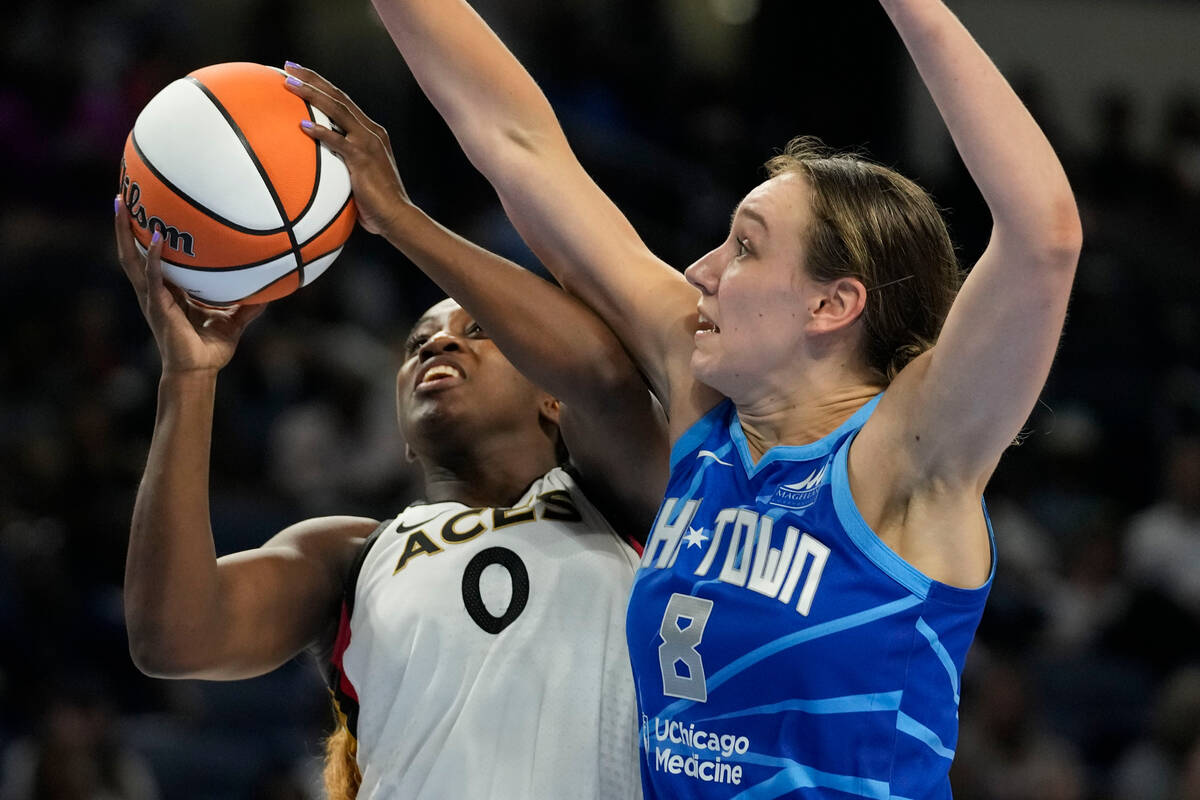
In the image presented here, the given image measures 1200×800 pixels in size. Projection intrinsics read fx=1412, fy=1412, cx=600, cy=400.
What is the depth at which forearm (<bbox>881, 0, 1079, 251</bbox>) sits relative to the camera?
193 cm

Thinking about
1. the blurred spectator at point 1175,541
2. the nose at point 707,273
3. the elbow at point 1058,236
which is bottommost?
the blurred spectator at point 1175,541

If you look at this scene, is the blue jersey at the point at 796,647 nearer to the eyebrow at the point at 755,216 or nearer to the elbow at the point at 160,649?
the eyebrow at the point at 755,216

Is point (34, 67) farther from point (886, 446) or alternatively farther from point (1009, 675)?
point (886, 446)

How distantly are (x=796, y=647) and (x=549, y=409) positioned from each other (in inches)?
47.9

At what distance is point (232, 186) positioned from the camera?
248 cm

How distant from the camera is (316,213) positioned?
2.53 meters

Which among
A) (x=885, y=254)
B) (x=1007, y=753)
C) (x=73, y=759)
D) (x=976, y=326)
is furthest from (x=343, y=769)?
(x=1007, y=753)

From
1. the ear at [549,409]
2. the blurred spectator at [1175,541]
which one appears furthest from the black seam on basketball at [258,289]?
the blurred spectator at [1175,541]

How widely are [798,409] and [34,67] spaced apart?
7021 mm

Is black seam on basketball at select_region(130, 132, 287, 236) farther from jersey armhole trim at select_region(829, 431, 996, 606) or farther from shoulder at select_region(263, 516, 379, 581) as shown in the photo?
jersey armhole trim at select_region(829, 431, 996, 606)

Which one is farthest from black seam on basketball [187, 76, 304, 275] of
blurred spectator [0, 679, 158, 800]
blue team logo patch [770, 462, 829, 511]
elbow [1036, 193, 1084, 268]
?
blurred spectator [0, 679, 158, 800]

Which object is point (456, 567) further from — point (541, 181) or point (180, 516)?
point (541, 181)

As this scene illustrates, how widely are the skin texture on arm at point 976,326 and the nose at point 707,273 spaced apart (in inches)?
16.2

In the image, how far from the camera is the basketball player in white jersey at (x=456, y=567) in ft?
8.43
